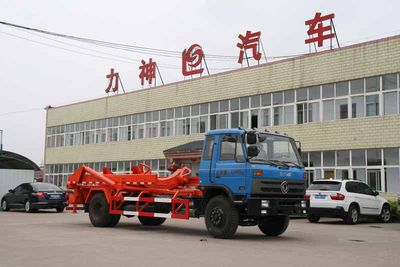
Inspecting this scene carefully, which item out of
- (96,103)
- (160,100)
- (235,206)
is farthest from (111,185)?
(96,103)

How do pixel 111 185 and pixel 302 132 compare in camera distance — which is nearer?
pixel 111 185

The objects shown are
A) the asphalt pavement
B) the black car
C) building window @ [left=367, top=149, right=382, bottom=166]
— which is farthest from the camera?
building window @ [left=367, top=149, right=382, bottom=166]

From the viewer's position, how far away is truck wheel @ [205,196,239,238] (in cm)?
1221

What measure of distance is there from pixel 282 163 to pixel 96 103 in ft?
109

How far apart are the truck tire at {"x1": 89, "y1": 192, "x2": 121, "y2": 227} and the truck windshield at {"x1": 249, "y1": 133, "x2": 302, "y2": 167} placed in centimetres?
544

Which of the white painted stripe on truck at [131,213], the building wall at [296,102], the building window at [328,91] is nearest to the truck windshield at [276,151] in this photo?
the white painted stripe on truck at [131,213]

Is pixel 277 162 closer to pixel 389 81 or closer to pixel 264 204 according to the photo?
pixel 264 204

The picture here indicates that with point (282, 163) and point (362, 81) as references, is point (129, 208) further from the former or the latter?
point (362, 81)

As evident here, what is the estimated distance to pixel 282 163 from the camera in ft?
41.1

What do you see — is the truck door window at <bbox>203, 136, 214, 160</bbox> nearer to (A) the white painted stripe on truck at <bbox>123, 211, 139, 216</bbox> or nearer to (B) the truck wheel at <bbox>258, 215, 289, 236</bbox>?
(B) the truck wheel at <bbox>258, 215, 289, 236</bbox>

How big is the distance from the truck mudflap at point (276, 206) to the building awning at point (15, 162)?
19.8 m

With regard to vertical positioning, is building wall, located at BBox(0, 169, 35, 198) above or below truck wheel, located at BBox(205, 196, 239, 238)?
above

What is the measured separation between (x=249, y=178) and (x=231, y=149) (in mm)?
Answer: 964

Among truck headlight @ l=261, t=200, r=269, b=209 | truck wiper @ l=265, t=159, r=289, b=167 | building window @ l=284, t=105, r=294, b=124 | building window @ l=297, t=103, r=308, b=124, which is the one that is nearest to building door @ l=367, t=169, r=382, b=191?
building window @ l=297, t=103, r=308, b=124
